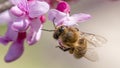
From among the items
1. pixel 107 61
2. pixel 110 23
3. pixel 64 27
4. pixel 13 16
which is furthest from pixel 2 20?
pixel 110 23

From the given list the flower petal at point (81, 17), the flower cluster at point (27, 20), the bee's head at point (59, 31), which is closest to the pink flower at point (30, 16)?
the flower cluster at point (27, 20)

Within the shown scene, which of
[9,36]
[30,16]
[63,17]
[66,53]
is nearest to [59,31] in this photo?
[63,17]

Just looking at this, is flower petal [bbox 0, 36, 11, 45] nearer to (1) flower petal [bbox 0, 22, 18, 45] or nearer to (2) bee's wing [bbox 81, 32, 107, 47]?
(1) flower petal [bbox 0, 22, 18, 45]

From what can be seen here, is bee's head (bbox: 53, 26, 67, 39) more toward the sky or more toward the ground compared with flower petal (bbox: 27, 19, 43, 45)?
more toward the ground

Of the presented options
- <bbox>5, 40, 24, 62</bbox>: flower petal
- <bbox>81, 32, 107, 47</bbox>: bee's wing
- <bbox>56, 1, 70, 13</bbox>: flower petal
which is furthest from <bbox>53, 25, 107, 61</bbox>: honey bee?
<bbox>5, 40, 24, 62</bbox>: flower petal

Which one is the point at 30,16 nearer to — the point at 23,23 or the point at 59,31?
the point at 23,23

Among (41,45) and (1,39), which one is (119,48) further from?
(1,39)
